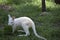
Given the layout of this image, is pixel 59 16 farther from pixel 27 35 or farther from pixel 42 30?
pixel 27 35

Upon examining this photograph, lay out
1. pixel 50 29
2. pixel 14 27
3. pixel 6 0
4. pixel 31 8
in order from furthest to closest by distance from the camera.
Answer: pixel 6 0 → pixel 31 8 → pixel 50 29 → pixel 14 27

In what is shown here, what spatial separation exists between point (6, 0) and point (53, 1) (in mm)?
2710

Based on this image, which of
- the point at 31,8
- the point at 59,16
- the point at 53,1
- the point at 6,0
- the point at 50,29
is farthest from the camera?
the point at 53,1

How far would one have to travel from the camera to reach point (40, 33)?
5766 millimetres

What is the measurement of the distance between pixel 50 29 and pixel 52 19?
1.37m

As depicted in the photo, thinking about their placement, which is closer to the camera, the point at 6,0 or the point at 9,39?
the point at 9,39

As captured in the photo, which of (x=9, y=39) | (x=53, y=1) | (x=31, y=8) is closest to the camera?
(x=9, y=39)

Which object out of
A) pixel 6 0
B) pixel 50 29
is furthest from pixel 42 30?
pixel 6 0

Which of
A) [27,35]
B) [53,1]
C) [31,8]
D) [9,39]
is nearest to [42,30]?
[27,35]

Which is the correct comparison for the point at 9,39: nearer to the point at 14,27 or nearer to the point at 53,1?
the point at 14,27

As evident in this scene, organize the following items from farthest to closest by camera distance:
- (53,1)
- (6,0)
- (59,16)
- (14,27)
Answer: (53,1) → (6,0) → (59,16) → (14,27)

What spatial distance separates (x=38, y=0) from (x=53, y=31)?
610 centimetres

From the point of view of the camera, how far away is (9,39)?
533cm

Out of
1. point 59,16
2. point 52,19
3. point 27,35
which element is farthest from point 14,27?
point 59,16
